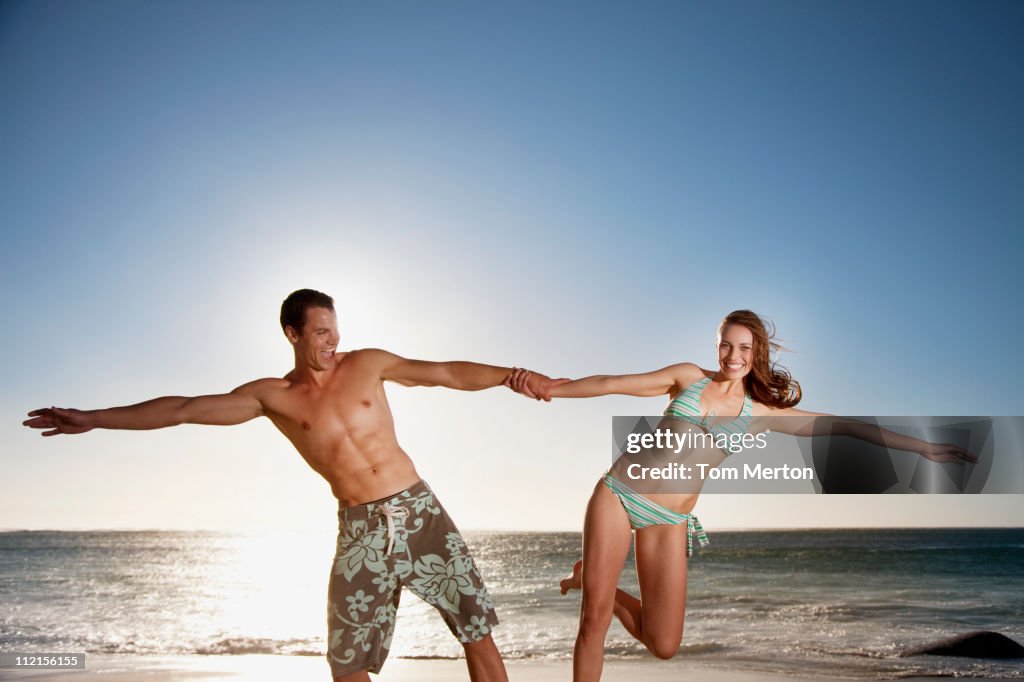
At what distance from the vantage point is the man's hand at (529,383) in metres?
3.88

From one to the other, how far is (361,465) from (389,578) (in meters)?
0.49

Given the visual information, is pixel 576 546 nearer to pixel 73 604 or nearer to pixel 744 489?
pixel 73 604

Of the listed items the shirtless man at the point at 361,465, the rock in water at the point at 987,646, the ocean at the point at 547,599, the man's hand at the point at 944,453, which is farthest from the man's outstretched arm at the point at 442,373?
the rock in water at the point at 987,646

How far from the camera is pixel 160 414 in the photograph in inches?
142

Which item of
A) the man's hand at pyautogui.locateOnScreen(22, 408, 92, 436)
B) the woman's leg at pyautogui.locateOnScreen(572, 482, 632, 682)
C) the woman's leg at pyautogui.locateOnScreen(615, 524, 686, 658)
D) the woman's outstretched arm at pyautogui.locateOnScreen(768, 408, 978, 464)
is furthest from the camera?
the woman's outstretched arm at pyautogui.locateOnScreen(768, 408, 978, 464)

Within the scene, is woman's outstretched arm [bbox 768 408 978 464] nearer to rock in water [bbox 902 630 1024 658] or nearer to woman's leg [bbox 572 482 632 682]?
woman's leg [bbox 572 482 632 682]

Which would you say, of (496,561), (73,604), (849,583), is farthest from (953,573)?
(73,604)

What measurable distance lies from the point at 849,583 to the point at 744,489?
1478 centimetres

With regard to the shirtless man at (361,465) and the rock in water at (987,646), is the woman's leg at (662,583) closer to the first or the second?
the shirtless man at (361,465)

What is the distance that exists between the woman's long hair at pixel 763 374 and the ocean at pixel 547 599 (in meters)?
4.17

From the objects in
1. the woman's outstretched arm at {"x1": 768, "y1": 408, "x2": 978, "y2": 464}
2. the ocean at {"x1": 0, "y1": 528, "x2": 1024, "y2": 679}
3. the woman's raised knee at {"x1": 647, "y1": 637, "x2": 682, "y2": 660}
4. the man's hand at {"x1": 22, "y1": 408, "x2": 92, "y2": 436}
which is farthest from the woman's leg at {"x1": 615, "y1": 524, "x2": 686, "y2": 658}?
the ocean at {"x1": 0, "y1": 528, "x2": 1024, "y2": 679}

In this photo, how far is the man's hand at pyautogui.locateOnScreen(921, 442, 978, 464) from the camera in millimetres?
4238

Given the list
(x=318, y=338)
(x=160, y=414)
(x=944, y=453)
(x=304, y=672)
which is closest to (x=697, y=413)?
(x=944, y=453)

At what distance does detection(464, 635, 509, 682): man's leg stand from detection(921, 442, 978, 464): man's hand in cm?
234
